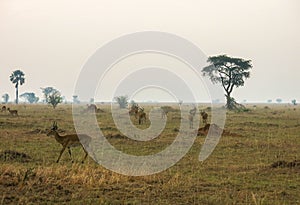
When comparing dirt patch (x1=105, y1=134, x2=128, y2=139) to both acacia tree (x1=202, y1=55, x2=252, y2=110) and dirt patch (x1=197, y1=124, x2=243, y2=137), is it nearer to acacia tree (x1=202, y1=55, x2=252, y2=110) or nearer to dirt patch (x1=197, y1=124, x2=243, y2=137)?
dirt patch (x1=197, y1=124, x2=243, y2=137)

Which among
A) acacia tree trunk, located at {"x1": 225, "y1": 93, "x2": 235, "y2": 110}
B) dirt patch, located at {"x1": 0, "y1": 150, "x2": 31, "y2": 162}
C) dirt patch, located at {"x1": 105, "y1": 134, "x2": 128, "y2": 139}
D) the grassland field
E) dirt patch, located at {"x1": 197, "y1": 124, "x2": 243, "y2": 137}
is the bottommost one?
the grassland field

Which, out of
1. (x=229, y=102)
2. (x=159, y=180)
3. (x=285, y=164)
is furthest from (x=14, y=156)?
(x=229, y=102)

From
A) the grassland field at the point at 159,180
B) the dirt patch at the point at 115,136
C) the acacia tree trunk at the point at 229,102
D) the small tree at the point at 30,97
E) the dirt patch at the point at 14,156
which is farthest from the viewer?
the small tree at the point at 30,97

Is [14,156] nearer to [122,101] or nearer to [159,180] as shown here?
[159,180]

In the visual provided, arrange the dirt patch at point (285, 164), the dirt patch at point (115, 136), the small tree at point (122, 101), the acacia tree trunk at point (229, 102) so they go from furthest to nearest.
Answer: the small tree at point (122, 101) < the acacia tree trunk at point (229, 102) < the dirt patch at point (115, 136) < the dirt patch at point (285, 164)

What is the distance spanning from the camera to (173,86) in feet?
68.8

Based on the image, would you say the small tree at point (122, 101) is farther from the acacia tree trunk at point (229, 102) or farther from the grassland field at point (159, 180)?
the grassland field at point (159, 180)

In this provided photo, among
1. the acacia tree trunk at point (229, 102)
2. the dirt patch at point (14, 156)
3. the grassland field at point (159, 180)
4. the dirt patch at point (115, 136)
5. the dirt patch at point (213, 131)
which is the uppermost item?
the acacia tree trunk at point (229, 102)

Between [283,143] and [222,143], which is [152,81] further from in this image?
[283,143]

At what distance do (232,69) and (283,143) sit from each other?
42489 mm

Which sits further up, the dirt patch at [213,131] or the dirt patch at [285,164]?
the dirt patch at [213,131]

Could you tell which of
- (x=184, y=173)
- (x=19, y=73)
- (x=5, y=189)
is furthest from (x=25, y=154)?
(x=19, y=73)

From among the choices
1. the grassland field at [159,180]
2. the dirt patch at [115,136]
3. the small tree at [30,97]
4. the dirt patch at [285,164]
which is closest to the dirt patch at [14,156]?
the grassland field at [159,180]

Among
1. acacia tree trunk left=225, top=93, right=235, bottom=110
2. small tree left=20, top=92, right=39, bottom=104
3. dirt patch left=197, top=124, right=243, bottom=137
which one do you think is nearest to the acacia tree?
acacia tree trunk left=225, top=93, right=235, bottom=110
